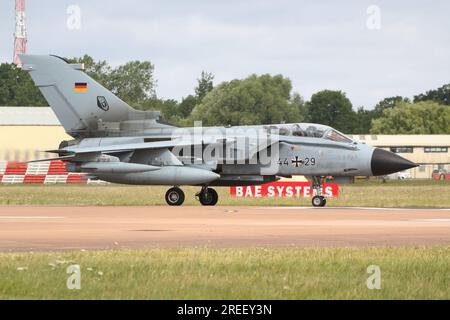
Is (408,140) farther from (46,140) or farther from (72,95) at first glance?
(72,95)

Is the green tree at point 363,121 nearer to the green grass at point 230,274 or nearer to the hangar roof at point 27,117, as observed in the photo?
the hangar roof at point 27,117

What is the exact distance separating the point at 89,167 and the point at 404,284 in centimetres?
1893

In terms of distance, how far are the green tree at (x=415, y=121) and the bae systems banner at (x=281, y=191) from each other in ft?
294

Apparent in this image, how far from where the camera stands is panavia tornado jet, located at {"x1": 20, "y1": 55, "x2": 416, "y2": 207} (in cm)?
2817

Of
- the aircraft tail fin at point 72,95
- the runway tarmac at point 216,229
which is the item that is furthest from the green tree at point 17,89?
the runway tarmac at point 216,229

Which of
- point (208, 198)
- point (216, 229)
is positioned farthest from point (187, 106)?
point (216, 229)

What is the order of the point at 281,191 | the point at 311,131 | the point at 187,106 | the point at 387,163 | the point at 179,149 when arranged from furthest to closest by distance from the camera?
the point at 187,106
the point at 281,191
the point at 179,149
the point at 311,131
the point at 387,163

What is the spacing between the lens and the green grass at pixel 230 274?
9.98m

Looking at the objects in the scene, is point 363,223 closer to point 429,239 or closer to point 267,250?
point 429,239

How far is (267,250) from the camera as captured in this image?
13.7 m

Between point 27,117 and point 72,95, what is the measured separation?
1785 inches

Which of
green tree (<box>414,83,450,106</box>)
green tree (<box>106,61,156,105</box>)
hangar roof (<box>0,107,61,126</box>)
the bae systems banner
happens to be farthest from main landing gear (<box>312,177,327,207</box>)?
green tree (<box>414,83,450,106</box>)

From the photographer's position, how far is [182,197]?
2928 cm

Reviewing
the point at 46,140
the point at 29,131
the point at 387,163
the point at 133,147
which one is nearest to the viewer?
the point at 387,163
